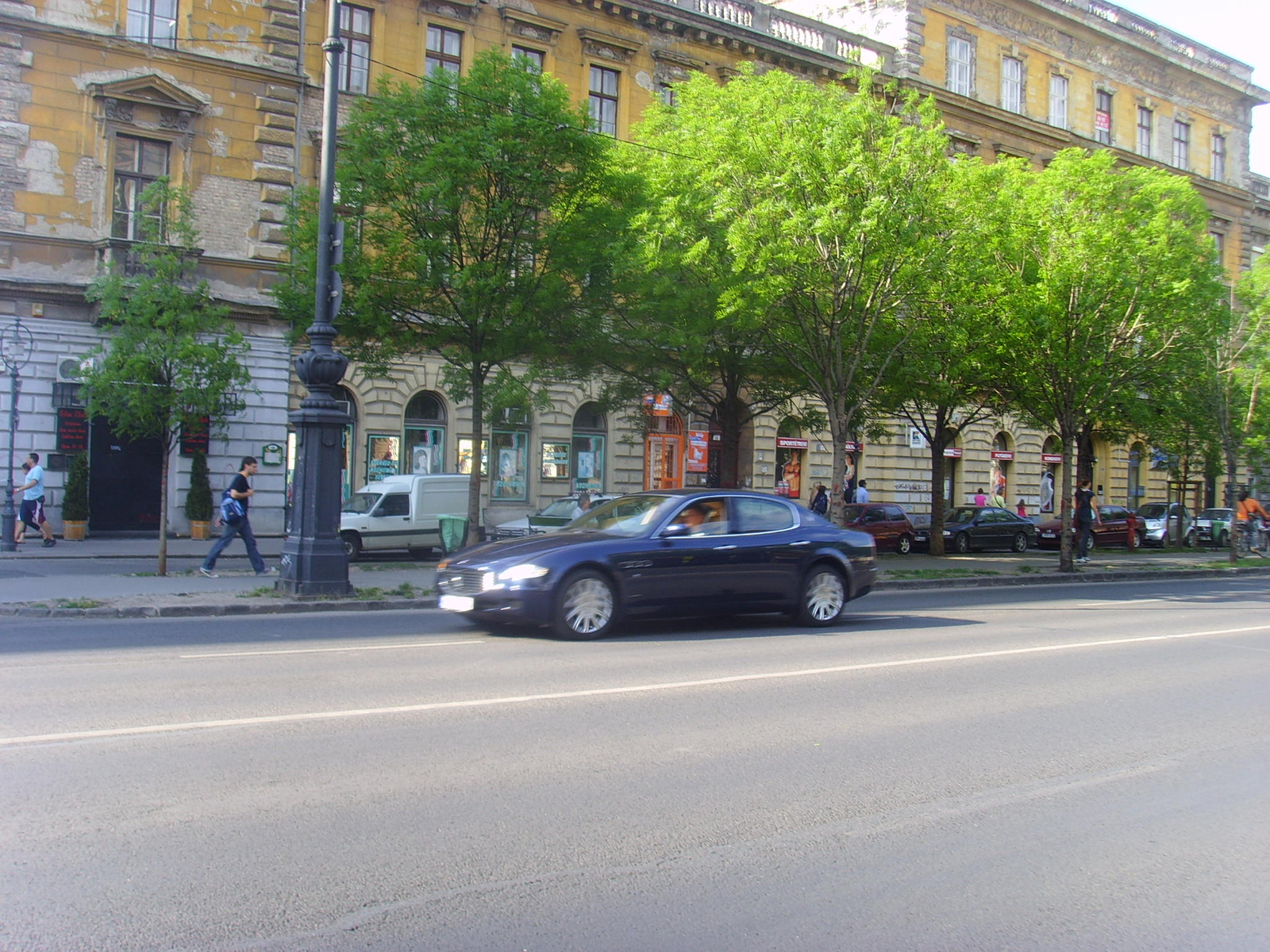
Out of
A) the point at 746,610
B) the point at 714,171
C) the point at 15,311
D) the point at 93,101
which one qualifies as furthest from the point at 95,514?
the point at 746,610

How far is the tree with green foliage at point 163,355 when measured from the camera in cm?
1762

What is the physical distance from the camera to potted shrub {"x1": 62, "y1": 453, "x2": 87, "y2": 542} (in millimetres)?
24500

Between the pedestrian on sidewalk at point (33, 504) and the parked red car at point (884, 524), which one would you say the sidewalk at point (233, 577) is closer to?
the pedestrian on sidewalk at point (33, 504)

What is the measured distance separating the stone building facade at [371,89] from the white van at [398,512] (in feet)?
8.43

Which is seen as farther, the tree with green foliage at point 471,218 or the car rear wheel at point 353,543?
the car rear wheel at point 353,543

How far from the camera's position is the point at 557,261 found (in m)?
20.2

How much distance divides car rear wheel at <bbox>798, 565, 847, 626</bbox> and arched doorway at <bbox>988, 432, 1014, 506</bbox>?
33.6 meters

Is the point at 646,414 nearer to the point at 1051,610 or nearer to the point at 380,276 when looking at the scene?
A: the point at 380,276

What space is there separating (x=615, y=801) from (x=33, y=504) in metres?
21.5

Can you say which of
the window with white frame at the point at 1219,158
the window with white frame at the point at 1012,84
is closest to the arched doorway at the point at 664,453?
the window with white frame at the point at 1012,84

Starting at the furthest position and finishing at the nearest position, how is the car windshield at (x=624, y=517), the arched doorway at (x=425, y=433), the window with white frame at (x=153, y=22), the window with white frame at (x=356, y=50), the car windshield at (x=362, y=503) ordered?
1. the arched doorway at (x=425, y=433)
2. the window with white frame at (x=356, y=50)
3. the window with white frame at (x=153, y=22)
4. the car windshield at (x=362, y=503)
5. the car windshield at (x=624, y=517)

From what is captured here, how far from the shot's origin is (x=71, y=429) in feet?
82.2

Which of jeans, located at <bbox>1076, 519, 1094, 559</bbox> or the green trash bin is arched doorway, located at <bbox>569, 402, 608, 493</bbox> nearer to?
the green trash bin

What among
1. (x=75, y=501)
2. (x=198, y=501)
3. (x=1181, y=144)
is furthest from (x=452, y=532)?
(x=1181, y=144)
